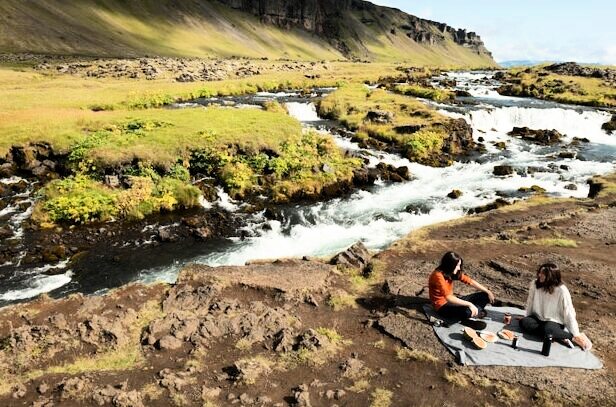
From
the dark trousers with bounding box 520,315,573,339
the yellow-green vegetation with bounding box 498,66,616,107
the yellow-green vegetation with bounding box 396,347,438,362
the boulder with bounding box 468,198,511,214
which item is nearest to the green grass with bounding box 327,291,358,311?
the yellow-green vegetation with bounding box 396,347,438,362

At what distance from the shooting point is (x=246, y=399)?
1211 centimetres

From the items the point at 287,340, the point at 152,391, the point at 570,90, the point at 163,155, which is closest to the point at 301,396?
the point at 287,340

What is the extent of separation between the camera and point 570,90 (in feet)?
297

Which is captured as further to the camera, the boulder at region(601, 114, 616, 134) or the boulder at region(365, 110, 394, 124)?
the boulder at region(601, 114, 616, 134)

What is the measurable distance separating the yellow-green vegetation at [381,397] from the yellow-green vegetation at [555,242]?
14570mm

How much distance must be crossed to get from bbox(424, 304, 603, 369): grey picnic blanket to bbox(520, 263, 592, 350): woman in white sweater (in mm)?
294

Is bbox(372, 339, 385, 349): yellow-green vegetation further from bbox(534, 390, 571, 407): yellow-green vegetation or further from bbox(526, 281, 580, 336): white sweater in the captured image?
bbox(526, 281, 580, 336): white sweater

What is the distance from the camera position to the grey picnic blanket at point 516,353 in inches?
514

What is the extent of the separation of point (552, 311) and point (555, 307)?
0.18m

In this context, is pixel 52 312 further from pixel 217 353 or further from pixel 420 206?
pixel 420 206

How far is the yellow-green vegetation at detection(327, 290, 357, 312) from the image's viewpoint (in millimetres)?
17016

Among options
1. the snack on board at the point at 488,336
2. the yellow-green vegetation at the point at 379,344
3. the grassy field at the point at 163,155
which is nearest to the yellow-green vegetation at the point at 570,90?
the grassy field at the point at 163,155

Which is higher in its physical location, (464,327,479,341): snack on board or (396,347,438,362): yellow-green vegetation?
(464,327,479,341): snack on board

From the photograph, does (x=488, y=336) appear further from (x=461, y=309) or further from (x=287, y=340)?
(x=287, y=340)
